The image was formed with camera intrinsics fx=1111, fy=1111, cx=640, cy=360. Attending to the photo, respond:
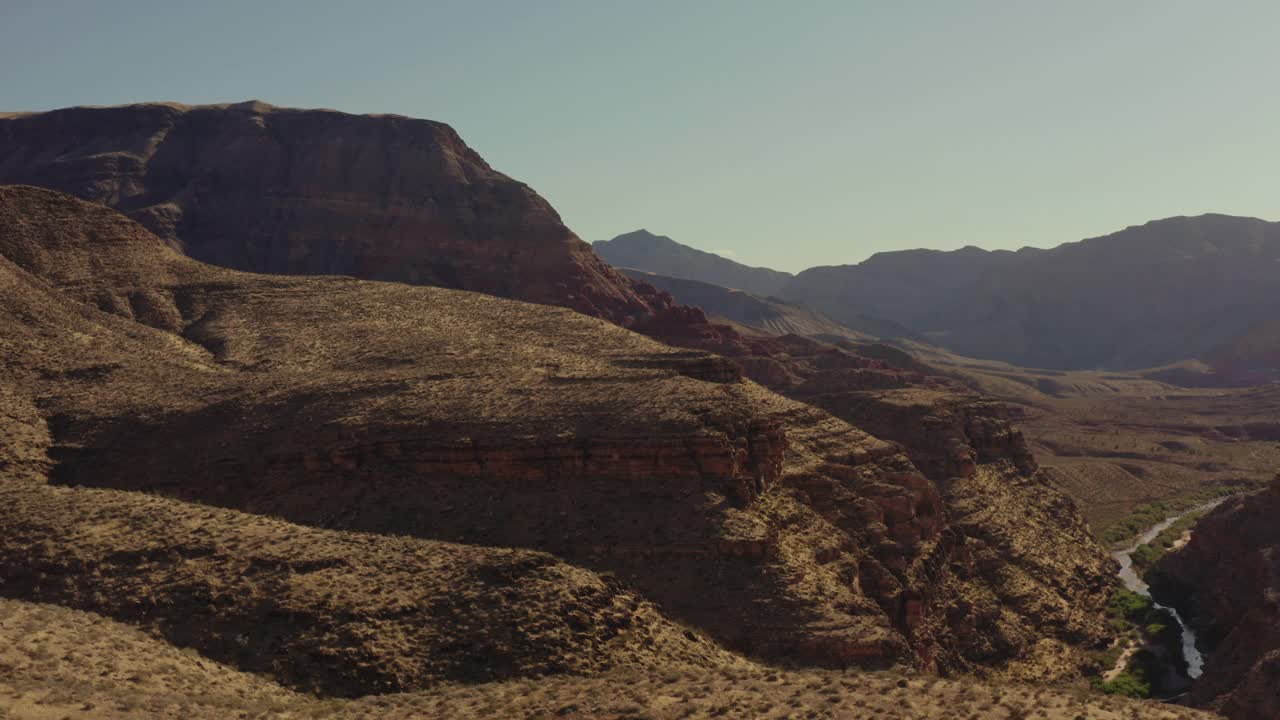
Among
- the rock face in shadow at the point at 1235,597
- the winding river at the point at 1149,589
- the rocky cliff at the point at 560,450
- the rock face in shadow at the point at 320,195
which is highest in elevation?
the rock face in shadow at the point at 320,195

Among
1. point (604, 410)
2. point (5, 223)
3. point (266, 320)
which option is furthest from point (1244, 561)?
point (5, 223)

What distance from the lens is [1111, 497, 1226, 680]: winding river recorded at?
52250 mm

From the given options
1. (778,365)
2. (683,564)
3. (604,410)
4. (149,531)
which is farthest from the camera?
(778,365)

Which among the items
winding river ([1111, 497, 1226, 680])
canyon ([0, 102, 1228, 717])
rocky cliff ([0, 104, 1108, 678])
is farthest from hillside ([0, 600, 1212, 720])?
winding river ([1111, 497, 1226, 680])

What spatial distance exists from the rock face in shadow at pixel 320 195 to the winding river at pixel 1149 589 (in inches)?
1965

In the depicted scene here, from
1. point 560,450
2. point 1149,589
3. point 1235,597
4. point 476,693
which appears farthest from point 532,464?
point 1149,589

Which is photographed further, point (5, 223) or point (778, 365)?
point (778, 365)

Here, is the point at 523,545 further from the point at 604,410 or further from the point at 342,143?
the point at 342,143

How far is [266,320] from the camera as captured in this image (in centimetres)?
6075

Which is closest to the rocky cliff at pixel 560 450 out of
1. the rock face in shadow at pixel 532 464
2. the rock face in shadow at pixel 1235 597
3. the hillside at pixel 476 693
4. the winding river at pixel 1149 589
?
the rock face in shadow at pixel 532 464

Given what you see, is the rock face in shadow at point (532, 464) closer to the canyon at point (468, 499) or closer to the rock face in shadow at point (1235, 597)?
the canyon at point (468, 499)

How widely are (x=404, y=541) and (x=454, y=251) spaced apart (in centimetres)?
8491

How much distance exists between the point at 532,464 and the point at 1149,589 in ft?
146

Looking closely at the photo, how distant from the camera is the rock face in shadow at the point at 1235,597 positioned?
118 feet
